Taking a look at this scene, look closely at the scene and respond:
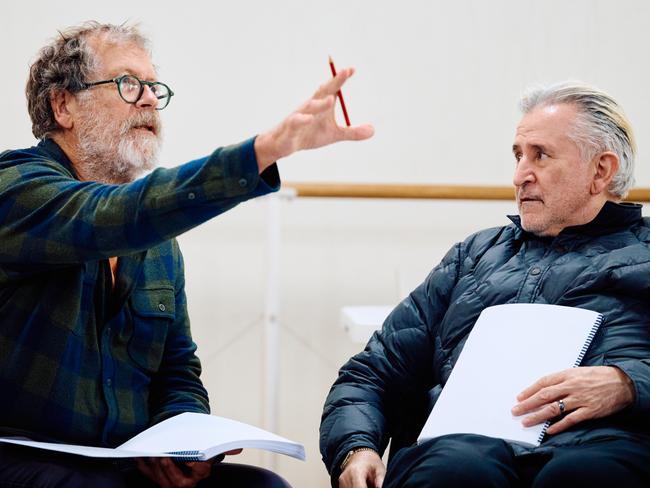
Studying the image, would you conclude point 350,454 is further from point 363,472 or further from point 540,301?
point 540,301

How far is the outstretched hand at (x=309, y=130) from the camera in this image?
105cm

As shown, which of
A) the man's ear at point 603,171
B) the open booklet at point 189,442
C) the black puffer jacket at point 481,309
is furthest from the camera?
the man's ear at point 603,171

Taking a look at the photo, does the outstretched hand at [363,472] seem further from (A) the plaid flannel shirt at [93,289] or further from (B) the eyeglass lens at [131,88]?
(B) the eyeglass lens at [131,88]

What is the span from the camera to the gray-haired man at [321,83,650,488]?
1237 millimetres

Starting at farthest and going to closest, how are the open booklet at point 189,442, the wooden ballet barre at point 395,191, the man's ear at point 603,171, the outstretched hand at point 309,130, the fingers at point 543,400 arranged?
the wooden ballet barre at point 395,191
the man's ear at point 603,171
the fingers at point 543,400
the open booklet at point 189,442
the outstretched hand at point 309,130

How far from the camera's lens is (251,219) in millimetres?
2662

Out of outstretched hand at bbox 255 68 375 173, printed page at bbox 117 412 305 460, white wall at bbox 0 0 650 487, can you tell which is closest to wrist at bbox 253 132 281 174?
outstretched hand at bbox 255 68 375 173

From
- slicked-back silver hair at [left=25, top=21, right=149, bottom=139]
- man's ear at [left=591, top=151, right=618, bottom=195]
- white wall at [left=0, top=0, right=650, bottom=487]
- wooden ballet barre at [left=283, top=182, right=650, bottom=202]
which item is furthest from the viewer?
white wall at [left=0, top=0, right=650, bottom=487]

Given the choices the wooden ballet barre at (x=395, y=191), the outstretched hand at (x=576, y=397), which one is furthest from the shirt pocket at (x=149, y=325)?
the wooden ballet barre at (x=395, y=191)

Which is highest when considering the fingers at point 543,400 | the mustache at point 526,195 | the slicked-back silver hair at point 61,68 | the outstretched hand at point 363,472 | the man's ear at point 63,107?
the slicked-back silver hair at point 61,68

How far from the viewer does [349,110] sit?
2.69m

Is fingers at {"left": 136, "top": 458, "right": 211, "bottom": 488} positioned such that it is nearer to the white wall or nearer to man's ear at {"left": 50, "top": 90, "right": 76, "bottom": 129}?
man's ear at {"left": 50, "top": 90, "right": 76, "bottom": 129}

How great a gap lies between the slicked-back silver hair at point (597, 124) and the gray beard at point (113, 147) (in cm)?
73

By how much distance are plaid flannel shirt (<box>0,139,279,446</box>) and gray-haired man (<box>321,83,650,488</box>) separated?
35 centimetres
